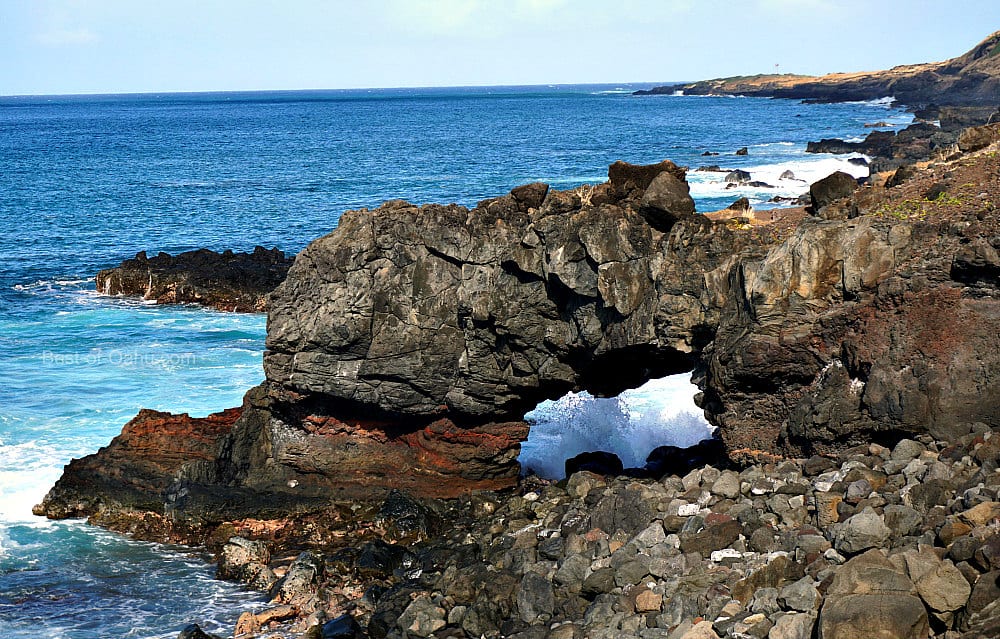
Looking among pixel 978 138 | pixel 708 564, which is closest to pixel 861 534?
pixel 708 564

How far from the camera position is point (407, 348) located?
68.9ft

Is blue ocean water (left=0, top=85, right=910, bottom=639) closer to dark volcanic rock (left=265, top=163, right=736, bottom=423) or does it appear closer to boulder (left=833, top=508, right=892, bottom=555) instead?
dark volcanic rock (left=265, top=163, right=736, bottom=423)

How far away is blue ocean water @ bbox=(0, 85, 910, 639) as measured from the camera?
63.4 feet

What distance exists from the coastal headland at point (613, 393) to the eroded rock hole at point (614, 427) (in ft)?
10.0

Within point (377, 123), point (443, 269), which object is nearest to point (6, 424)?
point (443, 269)

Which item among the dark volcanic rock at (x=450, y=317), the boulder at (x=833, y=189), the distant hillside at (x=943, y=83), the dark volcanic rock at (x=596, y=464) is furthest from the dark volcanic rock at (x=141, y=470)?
the distant hillside at (x=943, y=83)

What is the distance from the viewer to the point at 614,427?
26875 mm

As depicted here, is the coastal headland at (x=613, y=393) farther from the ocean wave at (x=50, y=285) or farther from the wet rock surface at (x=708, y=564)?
the ocean wave at (x=50, y=285)

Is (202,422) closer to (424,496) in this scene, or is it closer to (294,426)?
(294,426)

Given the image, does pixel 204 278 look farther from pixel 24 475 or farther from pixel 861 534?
pixel 861 534

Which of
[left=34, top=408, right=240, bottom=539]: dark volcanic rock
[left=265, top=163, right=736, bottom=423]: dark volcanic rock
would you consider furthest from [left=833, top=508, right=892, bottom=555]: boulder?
[left=34, top=408, right=240, bottom=539]: dark volcanic rock

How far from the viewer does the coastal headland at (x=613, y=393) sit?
42.7ft

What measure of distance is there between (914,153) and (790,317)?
2271 inches

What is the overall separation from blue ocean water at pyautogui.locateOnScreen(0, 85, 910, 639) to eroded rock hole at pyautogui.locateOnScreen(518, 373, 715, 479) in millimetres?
388
